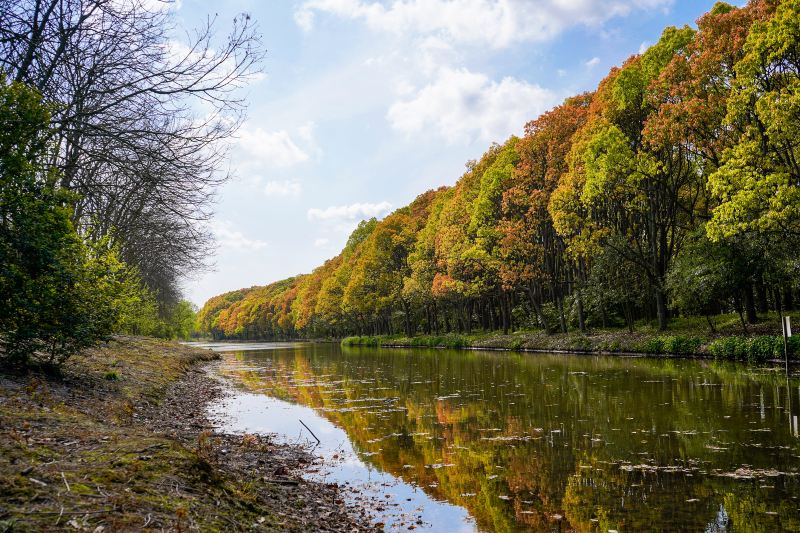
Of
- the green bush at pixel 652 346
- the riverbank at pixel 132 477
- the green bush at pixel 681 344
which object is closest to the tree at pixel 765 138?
the green bush at pixel 681 344

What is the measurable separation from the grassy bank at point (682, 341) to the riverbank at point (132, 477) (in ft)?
62.6

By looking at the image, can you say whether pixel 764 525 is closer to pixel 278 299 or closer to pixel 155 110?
pixel 155 110

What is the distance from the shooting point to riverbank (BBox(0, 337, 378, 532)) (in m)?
4.25

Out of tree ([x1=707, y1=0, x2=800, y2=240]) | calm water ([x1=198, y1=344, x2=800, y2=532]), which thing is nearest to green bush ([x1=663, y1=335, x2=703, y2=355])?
tree ([x1=707, y1=0, x2=800, y2=240])

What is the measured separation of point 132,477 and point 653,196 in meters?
31.0

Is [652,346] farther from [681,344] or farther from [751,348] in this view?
[751,348]

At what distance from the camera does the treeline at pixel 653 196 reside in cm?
2052

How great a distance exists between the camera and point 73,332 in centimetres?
1111

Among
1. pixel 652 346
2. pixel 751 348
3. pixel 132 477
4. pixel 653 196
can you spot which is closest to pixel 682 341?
pixel 652 346

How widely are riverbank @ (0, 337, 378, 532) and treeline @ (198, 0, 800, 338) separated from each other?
19620 millimetres

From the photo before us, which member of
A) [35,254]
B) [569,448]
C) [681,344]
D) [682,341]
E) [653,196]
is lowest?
[569,448]

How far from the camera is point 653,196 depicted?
30.3 meters

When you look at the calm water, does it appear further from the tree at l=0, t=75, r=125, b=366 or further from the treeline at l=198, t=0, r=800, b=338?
the treeline at l=198, t=0, r=800, b=338

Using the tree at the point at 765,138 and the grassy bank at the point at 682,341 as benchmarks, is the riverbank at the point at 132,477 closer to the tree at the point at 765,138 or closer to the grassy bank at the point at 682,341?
the tree at the point at 765,138
